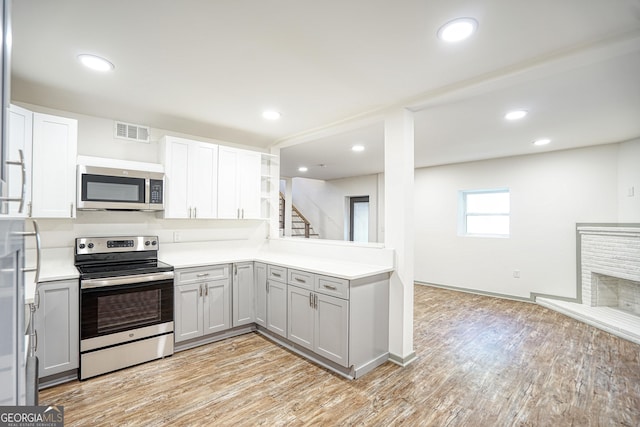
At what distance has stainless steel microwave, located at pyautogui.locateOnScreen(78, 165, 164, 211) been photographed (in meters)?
2.77

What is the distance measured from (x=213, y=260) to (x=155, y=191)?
0.94m

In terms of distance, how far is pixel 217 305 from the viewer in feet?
10.8

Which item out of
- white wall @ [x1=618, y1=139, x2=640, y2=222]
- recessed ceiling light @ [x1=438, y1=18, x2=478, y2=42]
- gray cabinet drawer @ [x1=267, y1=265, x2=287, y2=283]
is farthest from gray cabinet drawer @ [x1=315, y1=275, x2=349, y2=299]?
white wall @ [x1=618, y1=139, x2=640, y2=222]

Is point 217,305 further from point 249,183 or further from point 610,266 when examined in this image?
point 610,266

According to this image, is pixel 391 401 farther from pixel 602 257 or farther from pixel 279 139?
pixel 602 257

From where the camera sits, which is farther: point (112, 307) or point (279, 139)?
point (279, 139)

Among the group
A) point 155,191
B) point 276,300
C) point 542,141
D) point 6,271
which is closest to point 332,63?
point 6,271

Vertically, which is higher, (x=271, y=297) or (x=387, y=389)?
(x=271, y=297)

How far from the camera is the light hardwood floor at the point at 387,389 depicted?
6.85 ft

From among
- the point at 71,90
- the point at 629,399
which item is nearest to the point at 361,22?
the point at 71,90

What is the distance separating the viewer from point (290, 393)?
7.76ft

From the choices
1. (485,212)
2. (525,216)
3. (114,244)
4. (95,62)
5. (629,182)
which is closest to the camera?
(95,62)

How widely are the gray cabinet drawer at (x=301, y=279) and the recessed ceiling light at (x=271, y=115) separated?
1643 millimetres

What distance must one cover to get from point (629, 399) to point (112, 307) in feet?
13.8
